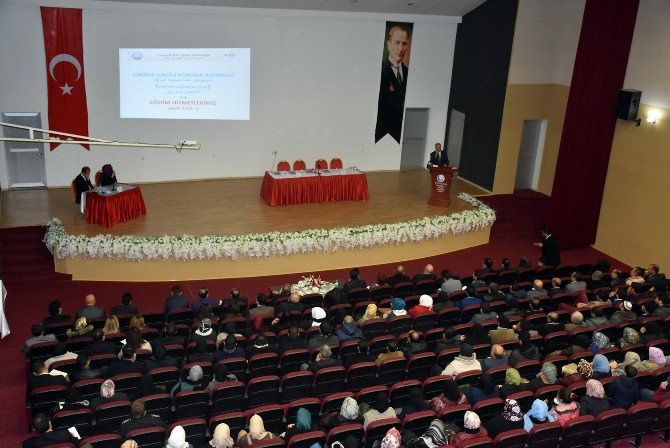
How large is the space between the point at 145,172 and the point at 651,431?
1295cm

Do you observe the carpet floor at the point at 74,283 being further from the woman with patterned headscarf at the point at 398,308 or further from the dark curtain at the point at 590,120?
the woman with patterned headscarf at the point at 398,308

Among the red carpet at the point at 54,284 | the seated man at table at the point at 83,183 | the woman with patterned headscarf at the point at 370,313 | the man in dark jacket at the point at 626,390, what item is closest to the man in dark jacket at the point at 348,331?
the woman with patterned headscarf at the point at 370,313

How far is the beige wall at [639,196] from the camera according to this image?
14430 mm

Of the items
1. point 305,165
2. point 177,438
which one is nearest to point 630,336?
point 177,438

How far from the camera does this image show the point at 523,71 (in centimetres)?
1773

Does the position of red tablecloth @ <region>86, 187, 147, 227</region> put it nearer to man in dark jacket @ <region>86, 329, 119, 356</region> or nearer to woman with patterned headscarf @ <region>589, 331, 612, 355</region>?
man in dark jacket @ <region>86, 329, 119, 356</region>

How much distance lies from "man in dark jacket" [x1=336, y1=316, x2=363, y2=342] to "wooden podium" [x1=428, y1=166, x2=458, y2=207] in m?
7.11

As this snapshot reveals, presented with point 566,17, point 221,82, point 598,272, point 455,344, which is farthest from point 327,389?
point 566,17

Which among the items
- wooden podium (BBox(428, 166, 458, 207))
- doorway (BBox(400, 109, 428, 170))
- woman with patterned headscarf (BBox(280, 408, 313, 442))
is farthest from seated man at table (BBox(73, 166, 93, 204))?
doorway (BBox(400, 109, 428, 170))

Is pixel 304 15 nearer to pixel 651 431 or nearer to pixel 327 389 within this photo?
pixel 327 389

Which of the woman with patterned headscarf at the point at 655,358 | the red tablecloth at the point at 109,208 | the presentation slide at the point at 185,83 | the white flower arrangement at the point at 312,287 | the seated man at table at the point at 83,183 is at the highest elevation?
the presentation slide at the point at 185,83

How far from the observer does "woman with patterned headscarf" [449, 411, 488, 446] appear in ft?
24.2

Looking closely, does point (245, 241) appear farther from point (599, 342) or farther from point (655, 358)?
point (655, 358)

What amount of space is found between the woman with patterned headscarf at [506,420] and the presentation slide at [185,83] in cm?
1092
